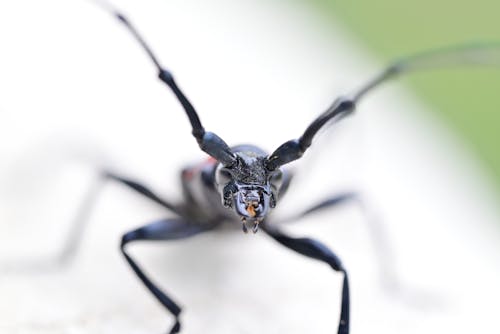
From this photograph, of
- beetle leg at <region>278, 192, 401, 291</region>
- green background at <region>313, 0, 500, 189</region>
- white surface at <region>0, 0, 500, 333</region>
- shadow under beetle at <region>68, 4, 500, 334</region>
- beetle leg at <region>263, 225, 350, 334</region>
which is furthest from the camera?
green background at <region>313, 0, 500, 189</region>

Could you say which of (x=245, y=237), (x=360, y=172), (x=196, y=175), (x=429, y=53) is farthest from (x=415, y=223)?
(x=429, y=53)

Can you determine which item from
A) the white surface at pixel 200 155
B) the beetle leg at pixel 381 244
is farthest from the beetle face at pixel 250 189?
the beetle leg at pixel 381 244

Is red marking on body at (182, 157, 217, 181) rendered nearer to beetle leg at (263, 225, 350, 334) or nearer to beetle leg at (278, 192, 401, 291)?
beetle leg at (263, 225, 350, 334)

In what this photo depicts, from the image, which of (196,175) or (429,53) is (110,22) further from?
(429,53)

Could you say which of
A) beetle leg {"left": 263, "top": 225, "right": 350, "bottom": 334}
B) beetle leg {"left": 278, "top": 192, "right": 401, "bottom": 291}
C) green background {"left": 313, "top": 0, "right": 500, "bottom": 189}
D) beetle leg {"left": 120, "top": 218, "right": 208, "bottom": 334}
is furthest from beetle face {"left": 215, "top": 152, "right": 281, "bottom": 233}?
green background {"left": 313, "top": 0, "right": 500, "bottom": 189}

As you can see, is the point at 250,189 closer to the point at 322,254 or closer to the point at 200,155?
the point at 322,254

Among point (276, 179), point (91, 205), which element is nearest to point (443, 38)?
point (91, 205)
